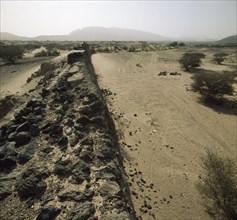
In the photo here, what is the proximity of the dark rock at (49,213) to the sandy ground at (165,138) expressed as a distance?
298cm

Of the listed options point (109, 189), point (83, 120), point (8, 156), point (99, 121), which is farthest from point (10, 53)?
point (109, 189)

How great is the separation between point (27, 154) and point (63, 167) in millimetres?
1379

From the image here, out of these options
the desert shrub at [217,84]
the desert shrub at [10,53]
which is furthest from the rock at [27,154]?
the desert shrub at [10,53]

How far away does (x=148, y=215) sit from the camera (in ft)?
26.5

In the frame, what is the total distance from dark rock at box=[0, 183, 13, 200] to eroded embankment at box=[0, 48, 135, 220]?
11mm

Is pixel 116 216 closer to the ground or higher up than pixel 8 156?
higher up

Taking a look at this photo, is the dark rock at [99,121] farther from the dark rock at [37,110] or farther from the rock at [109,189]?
the rock at [109,189]

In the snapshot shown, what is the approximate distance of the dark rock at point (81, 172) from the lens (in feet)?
23.1

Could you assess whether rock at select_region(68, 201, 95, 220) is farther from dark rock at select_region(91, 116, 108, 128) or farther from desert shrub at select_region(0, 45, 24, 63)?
desert shrub at select_region(0, 45, 24, 63)

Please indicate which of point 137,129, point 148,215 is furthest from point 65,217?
point 137,129

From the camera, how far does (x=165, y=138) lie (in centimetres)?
1377

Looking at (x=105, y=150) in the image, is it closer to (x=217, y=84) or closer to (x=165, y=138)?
(x=165, y=138)

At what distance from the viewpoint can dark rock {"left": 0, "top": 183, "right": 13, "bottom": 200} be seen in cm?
659

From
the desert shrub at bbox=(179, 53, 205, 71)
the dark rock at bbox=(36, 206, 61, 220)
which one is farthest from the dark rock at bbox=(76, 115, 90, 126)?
the desert shrub at bbox=(179, 53, 205, 71)
